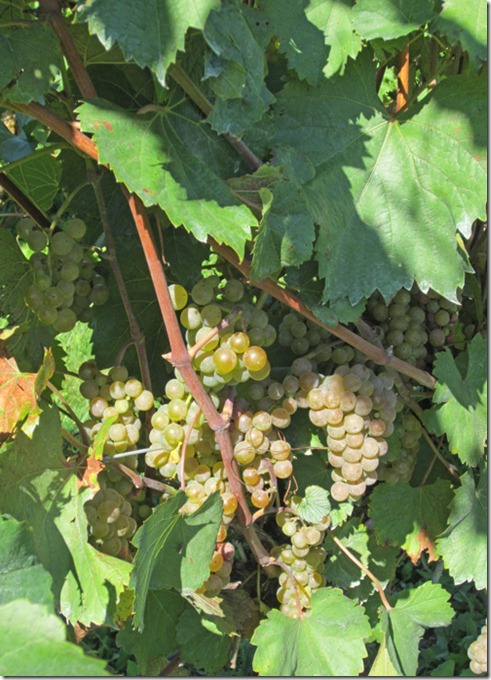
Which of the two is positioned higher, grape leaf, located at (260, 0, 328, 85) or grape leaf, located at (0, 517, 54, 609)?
grape leaf, located at (260, 0, 328, 85)

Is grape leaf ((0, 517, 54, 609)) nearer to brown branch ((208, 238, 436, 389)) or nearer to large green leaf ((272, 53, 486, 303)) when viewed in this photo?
brown branch ((208, 238, 436, 389))

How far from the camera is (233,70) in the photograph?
89cm

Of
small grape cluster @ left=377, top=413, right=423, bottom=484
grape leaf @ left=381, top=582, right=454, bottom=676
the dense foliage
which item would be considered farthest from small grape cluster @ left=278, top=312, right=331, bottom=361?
grape leaf @ left=381, top=582, right=454, bottom=676

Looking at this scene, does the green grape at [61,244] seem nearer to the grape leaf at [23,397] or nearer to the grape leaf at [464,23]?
the grape leaf at [23,397]

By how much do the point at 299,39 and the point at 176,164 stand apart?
28 cm

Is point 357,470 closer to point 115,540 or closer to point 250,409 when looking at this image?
point 250,409

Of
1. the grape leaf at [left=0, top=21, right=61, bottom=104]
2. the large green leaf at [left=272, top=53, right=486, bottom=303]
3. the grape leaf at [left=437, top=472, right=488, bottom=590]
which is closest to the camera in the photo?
the grape leaf at [left=0, top=21, right=61, bottom=104]

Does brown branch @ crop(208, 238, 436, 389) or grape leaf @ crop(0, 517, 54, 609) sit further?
brown branch @ crop(208, 238, 436, 389)

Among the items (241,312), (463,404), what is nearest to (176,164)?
(241,312)

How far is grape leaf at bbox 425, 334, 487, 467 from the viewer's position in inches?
53.0

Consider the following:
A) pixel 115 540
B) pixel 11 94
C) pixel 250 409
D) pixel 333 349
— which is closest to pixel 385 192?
pixel 333 349

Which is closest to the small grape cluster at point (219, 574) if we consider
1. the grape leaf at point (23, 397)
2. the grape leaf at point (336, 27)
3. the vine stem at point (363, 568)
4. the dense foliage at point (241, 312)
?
the dense foliage at point (241, 312)

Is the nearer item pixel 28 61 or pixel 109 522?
pixel 28 61

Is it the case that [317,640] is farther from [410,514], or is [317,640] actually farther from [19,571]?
[19,571]
